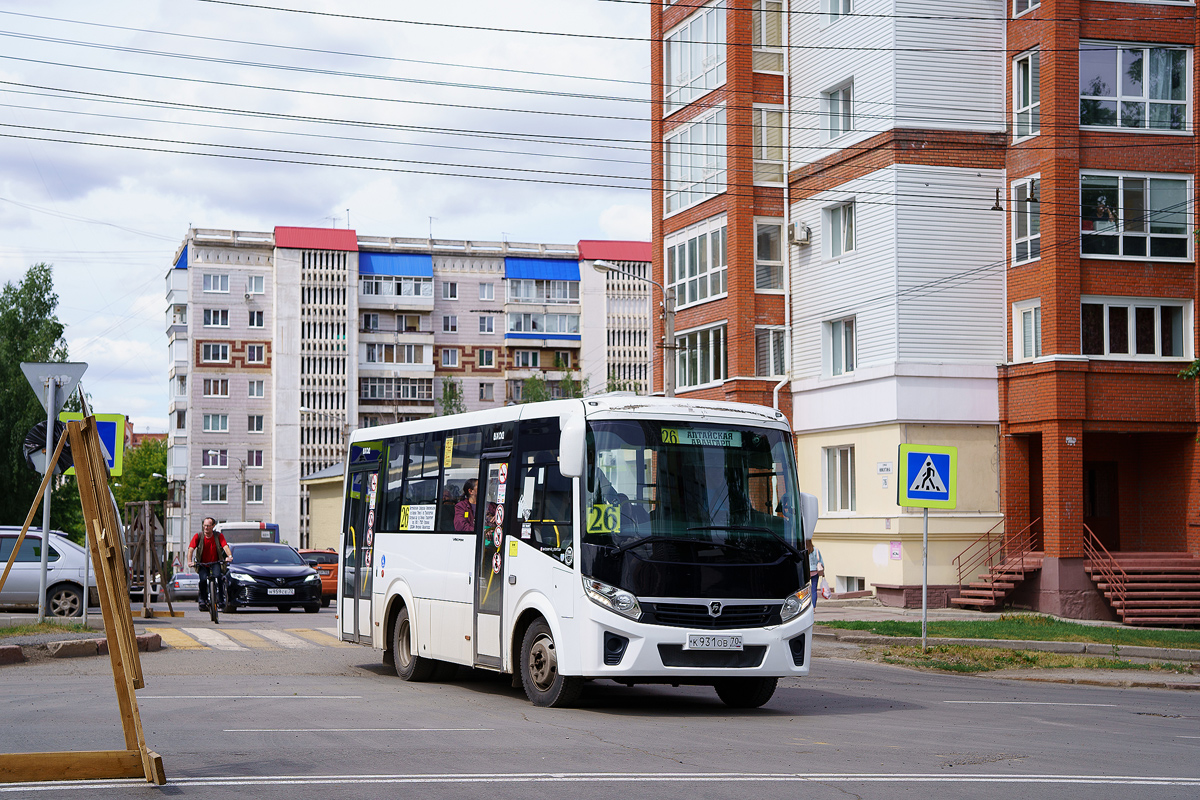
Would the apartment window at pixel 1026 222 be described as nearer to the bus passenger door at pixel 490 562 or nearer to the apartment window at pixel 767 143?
the apartment window at pixel 767 143

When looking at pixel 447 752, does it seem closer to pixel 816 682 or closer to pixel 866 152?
pixel 816 682

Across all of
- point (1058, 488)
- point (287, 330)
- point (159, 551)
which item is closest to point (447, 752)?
point (159, 551)

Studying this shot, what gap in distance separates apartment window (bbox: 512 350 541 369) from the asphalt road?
88.1m

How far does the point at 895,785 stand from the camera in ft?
27.2

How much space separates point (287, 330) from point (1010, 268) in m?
71.3

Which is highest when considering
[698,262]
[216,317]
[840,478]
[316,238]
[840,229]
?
[316,238]

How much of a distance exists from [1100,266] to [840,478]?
Answer: 28.0 ft

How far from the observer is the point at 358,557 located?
16.8 meters

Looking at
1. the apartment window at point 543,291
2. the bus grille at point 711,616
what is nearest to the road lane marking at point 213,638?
the bus grille at point 711,616

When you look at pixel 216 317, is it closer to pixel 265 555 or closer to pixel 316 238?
pixel 316 238

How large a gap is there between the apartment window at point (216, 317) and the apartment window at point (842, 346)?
68.9 m

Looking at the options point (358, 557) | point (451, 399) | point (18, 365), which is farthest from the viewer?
point (451, 399)

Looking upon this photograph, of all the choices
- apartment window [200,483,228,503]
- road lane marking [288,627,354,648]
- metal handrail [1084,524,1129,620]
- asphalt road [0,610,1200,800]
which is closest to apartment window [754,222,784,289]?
Result: metal handrail [1084,524,1129,620]

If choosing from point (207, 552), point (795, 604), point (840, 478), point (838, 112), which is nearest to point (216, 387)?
point (838, 112)
